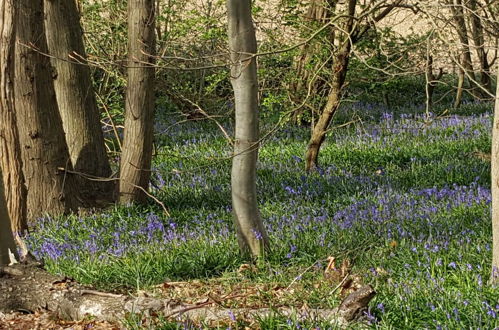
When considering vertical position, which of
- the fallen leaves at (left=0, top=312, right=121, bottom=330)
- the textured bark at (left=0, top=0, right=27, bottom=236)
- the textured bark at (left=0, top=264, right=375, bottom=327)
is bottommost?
the fallen leaves at (left=0, top=312, right=121, bottom=330)

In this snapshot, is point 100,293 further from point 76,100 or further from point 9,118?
point 76,100

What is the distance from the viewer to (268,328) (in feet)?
14.8

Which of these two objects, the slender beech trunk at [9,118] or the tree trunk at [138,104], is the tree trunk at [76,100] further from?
the slender beech trunk at [9,118]

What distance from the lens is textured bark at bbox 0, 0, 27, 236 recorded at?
7406 millimetres

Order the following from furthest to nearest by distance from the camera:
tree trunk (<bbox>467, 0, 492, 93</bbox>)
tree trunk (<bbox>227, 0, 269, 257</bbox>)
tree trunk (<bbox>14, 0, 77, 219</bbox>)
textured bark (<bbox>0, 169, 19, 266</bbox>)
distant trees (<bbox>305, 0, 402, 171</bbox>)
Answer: tree trunk (<bbox>467, 0, 492, 93</bbox>) → distant trees (<bbox>305, 0, 402, 171</bbox>) → tree trunk (<bbox>14, 0, 77, 219</bbox>) → tree trunk (<bbox>227, 0, 269, 257</bbox>) → textured bark (<bbox>0, 169, 19, 266</bbox>)

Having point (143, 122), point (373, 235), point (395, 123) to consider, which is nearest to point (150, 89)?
point (143, 122)

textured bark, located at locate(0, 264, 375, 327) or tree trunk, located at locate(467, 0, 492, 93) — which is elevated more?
tree trunk, located at locate(467, 0, 492, 93)

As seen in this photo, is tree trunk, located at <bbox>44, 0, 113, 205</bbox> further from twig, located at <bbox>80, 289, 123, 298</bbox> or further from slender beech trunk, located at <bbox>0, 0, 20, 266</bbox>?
twig, located at <bbox>80, 289, 123, 298</bbox>

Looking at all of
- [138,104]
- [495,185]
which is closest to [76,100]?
[138,104]

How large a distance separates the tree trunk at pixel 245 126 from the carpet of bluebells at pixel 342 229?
0.78ft

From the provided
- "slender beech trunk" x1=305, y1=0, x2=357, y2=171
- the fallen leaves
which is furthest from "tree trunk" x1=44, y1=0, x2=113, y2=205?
the fallen leaves

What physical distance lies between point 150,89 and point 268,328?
4538mm

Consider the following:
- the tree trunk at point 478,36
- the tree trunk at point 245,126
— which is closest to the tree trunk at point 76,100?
the tree trunk at point 245,126

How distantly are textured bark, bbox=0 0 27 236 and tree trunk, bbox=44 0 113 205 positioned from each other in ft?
3.56
